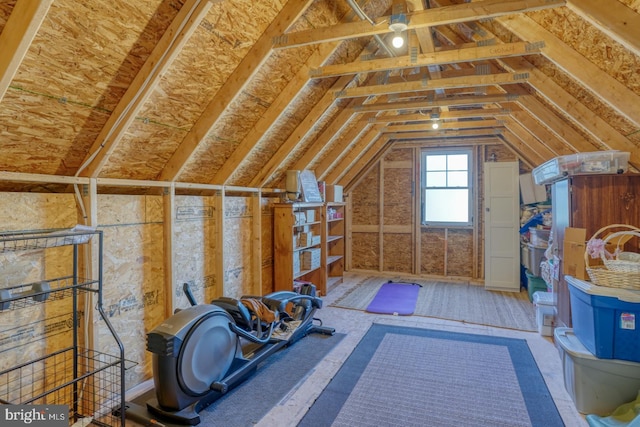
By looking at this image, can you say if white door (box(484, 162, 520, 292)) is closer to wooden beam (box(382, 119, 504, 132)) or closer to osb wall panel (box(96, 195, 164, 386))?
wooden beam (box(382, 119, 504, 132))

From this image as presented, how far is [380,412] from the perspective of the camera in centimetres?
254

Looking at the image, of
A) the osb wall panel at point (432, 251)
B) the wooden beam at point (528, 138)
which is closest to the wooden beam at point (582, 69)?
the wooden beam at point (528, 138)

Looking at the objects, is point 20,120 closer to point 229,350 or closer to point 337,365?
point 229,350

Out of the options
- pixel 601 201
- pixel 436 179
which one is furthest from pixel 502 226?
pixel 601 201

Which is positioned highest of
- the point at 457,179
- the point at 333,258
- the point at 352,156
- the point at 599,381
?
the point at 352,156

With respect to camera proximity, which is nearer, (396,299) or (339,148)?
(396,299)

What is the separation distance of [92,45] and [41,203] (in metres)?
1.11

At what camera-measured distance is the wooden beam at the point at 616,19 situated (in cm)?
183

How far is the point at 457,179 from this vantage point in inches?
268

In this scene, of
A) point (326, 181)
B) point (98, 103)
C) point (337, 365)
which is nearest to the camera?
point (98, 103)

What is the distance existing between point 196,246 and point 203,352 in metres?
1.37

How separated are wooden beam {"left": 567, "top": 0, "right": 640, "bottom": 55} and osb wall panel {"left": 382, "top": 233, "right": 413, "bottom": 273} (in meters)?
5.39

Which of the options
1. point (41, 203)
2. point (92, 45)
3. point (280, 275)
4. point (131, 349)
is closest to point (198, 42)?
point (92, 45)

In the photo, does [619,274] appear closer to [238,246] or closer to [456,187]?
[238,246]
